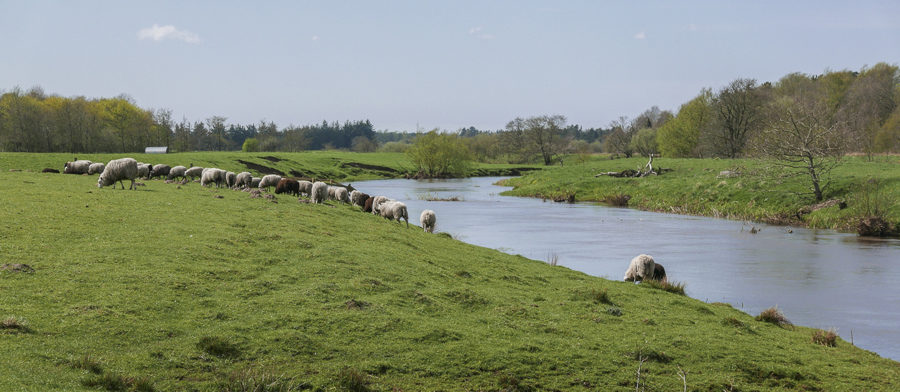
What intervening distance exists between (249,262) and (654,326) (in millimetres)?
9336

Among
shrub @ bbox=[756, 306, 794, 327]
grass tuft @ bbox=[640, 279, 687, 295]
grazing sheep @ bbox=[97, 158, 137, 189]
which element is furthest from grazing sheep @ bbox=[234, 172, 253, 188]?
shrub @ bbox=[756, 306, 794, 327]

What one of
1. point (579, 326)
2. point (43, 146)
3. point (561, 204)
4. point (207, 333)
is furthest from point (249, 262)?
point (43, 146)

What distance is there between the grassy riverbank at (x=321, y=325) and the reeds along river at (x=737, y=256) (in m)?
3.64

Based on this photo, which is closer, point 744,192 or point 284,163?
point 744,192

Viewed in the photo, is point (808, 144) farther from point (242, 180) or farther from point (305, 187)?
point (242, 180)

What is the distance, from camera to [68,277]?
10.1m

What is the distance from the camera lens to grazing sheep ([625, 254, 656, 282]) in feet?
61.0

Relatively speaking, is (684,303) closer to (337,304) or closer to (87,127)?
(337,304)

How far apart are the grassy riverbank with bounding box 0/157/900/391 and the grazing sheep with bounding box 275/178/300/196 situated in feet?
48.6

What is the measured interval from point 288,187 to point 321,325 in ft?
75.8

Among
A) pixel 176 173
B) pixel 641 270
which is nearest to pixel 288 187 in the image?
pixel 176 173

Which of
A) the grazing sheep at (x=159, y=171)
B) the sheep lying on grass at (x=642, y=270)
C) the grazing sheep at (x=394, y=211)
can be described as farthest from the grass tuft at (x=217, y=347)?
the grazing sheep at (x=159, y=171)

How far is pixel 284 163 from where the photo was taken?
3622 inches

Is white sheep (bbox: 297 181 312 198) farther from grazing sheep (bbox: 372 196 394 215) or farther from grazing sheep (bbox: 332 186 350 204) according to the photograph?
grazing sheep (bbox: 372 196 394 215)
